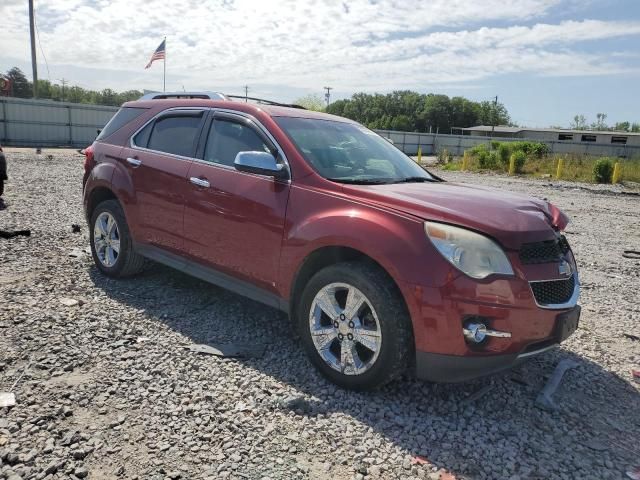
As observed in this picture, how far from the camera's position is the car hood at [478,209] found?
3.00 m

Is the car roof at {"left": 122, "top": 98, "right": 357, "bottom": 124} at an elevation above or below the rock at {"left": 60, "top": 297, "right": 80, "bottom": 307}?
above

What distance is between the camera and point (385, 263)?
10.0 feet

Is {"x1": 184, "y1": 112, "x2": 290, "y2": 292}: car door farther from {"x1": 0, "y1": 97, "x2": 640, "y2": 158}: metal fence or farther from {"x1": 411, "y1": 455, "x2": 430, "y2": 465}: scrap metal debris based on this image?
{"x1": 0, "y1": 97, "x2": 640, "y2": 158}: metal fence

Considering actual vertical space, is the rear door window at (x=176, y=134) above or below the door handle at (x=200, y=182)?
above

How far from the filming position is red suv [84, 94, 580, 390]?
2938 millimetres

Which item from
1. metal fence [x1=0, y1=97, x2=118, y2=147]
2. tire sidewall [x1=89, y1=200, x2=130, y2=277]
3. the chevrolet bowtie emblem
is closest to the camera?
the chevrolet bowtie emblem

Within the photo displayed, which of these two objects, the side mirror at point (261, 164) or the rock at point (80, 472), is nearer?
the rock at point (80, 472)

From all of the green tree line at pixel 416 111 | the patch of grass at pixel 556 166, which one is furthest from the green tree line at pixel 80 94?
the patch of grass at pixel 556 166

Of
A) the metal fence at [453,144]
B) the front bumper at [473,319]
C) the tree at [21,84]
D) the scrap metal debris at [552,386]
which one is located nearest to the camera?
the front bumper at [473,319]

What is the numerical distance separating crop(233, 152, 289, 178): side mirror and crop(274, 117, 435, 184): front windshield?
0.78 feet

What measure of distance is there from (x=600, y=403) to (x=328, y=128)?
2893 millimetres

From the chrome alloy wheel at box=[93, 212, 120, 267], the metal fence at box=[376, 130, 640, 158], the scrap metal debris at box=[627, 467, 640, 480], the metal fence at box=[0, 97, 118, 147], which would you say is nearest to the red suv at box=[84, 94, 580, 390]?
the chrome alloy wheel at box=[93, 212, 120, 267]

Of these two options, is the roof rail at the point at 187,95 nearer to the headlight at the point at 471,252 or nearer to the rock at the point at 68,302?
the rock at the point at 68,302

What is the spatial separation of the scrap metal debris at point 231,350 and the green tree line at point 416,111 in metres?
104
